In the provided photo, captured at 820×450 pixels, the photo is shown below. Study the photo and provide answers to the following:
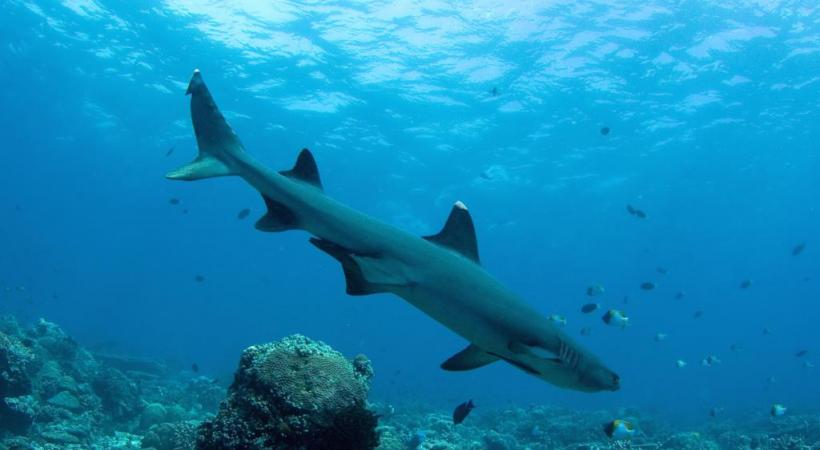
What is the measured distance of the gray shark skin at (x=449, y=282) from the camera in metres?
3.16

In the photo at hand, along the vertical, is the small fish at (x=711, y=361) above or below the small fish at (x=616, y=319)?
above

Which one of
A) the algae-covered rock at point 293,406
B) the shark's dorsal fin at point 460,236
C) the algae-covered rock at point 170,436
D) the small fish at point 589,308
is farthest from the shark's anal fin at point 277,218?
the small fish at point 589,308

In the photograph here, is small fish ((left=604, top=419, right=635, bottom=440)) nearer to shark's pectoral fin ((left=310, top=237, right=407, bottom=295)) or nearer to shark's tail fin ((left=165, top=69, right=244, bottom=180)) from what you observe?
shark's pectoral fin ((left=310, top=237, right=407, bottom=295))

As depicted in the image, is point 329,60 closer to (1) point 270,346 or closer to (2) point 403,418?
(2) point 403,418

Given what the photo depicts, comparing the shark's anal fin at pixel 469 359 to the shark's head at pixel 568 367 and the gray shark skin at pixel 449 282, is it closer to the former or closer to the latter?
the gray shark skin at pixel 449 282

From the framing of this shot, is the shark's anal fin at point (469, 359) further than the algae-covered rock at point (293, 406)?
No

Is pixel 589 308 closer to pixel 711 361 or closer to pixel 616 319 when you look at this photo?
pixel 616 319

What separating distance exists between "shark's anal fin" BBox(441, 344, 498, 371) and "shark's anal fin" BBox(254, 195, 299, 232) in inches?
60.7

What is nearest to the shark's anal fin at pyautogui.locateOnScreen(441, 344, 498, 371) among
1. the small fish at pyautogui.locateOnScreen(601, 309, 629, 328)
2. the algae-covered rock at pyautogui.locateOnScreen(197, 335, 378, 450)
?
the algae-covered rock at pyautogui.locateOnScreen(197, 335, 378, 450)

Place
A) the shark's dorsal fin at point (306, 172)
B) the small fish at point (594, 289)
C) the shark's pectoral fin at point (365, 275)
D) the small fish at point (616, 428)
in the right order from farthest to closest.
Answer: the small fish at point (594, 289)
the small fish at point (616, 428)
the shark's dorsal fin at point (306, 172)
the shark's pectoral fin at point (365, 275)

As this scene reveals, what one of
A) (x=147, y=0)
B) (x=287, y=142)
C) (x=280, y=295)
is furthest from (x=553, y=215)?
(x=280, y=295)

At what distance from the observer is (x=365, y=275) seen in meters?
3.32

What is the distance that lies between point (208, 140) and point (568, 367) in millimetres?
3420

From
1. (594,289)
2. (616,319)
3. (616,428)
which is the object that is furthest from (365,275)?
(594,289)
